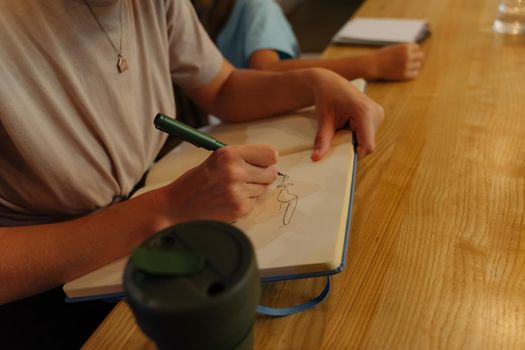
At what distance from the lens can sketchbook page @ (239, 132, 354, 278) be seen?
1.62 ft

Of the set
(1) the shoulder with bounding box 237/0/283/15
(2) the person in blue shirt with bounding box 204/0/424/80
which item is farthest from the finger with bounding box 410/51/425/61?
(1) the shoulder with bounding box 237/0/283/15

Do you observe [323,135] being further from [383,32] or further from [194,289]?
[383,32]

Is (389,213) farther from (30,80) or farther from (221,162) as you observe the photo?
(30,80)

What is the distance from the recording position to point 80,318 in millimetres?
732

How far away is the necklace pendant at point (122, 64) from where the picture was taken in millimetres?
757

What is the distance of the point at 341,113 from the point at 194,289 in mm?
536

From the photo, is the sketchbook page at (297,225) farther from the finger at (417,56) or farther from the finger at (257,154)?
the finger at (417,56)

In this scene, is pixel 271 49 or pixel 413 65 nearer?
pixel 413 65

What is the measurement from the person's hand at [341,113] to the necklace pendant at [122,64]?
0.31 m

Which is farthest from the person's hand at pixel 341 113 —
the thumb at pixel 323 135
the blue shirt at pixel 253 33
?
the blue shirt at pixel 253 33

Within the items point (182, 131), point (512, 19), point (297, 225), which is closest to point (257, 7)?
point (512, 19)

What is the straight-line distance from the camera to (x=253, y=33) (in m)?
1.35

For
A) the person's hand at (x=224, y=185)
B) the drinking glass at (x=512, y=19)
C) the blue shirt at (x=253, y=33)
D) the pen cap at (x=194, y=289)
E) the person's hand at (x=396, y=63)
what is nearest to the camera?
the pen cap at (x=194, y=289)

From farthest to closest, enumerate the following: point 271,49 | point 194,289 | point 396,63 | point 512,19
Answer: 1. point 271,49
2. point 512,19
3. point 396,63
4. point 194,289
